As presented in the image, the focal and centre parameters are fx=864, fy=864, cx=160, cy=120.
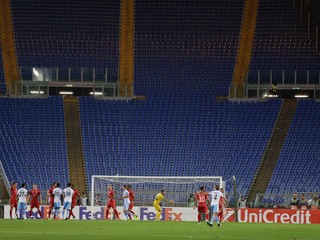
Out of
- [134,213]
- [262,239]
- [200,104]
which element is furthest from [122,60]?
[262,239]

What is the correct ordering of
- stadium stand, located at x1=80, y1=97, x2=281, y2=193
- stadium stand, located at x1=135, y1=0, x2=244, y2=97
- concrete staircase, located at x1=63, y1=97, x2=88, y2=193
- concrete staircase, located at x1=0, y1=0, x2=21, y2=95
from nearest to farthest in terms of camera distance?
1. concrete staircase, located at x1=63, y1=97, x2=88, y2=193
2. stadium stand, located at x1=80, y1=97, x2=281, y2=193
3. concrete staircase, located at x1=0, y1=0, x2=21, y2=95
4. stadium stand, located at x1=135, y1=0, x2=244, y2=97

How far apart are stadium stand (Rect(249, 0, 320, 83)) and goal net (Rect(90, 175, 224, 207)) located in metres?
11.3

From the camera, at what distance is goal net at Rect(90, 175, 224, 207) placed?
44.5 metres

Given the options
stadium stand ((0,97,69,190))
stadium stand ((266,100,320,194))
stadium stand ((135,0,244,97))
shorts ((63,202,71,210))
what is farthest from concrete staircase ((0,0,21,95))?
stadium stand ((266,100,320,194))

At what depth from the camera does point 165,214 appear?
43.6 metres

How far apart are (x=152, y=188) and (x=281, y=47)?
48.5ft

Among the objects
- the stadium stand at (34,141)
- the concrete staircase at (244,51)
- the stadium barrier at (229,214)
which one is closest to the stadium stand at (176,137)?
the concrete staircase at (244,51)

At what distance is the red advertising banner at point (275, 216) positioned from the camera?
41875 mm

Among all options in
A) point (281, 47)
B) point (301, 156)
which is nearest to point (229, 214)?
point (301, 156)

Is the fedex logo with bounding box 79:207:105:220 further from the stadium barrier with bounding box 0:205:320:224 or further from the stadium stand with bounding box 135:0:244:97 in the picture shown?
the stadium stand with bounding box 135:0:244:97

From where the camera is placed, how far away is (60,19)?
54.6m

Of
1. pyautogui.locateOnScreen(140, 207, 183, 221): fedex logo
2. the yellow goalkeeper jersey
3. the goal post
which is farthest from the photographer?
the goal post

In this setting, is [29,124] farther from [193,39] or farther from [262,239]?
[262,239]

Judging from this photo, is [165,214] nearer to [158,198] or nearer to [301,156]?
[158,198]
